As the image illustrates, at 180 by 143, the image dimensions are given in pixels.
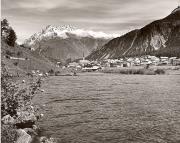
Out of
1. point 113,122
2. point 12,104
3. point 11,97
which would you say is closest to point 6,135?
point 11,97

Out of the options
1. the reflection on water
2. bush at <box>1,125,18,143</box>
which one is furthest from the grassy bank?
the reflection on water

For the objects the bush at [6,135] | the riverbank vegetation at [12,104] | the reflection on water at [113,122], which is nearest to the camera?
the bush at [6,135]

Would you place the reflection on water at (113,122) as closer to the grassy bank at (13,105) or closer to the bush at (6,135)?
the grassy bank at (13,105)

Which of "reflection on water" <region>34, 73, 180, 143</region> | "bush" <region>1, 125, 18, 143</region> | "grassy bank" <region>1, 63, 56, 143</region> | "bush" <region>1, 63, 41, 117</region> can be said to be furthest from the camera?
"reflection on water" <region>34, 73, 180, 143</region>

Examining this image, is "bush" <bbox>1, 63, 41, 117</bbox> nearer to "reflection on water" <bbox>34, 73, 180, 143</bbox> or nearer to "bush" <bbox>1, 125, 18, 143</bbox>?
"bush" <bbox>1, 125, 18, 143</bbox>

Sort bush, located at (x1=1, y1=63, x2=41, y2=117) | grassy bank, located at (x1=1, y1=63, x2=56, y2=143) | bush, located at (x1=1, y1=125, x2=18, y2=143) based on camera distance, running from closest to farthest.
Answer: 1. bush, located at (x1=1, y1=125, x2=18, y2=143)
2. grassy bank, located at (x1=1, y1=63, x2=56, y2=143)
3. bush, located at (x1=1, y1=63, x2=41, y2=117)

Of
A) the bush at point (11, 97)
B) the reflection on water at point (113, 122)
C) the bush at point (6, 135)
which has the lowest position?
the reflection on water at point (113, 122)

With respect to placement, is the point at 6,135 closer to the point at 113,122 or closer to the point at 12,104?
the point at 12,104

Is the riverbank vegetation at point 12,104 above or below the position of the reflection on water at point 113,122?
above

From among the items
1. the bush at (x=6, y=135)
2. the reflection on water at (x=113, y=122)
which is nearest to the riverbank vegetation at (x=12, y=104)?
the bush at (x=6, y=135)

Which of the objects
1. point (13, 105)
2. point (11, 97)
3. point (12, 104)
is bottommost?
point (13, 105)

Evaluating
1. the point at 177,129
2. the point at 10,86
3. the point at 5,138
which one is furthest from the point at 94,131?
the point at 5,138

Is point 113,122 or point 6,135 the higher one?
point 6,135

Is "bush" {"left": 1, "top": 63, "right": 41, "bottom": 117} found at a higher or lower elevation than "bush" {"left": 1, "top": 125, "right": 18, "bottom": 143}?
higher
